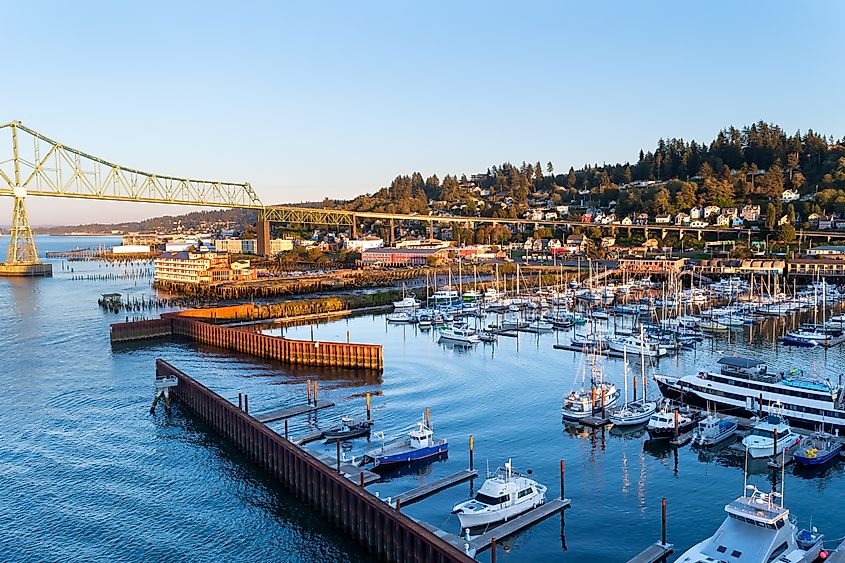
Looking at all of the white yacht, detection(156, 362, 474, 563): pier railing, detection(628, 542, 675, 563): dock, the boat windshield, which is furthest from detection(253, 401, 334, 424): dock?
the white yacht

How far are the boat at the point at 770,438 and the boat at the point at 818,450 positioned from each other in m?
0.29

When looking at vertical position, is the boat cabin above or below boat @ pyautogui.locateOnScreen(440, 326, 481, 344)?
above

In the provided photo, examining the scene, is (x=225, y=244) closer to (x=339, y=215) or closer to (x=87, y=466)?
(x=339, y=215)

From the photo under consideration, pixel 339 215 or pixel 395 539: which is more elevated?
pixel 339 215

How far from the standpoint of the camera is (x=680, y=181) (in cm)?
10181

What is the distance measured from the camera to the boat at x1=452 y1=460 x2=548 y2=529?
44.8 ft

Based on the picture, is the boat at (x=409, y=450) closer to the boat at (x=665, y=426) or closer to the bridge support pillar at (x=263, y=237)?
the boat at (x=665, y=426)

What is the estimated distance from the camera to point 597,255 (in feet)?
251

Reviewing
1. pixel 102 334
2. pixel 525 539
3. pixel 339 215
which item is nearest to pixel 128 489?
pixel 525 539

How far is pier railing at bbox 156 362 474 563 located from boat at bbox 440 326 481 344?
15124mm

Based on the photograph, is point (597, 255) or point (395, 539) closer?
point (395, 539)

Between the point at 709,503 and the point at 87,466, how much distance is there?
14846mm

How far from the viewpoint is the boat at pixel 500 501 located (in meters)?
13.7

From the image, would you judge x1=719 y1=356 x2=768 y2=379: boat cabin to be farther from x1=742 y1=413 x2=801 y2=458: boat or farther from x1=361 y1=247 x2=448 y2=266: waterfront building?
x1=361 y1=247 x2=448 y2=266: waterfront building
